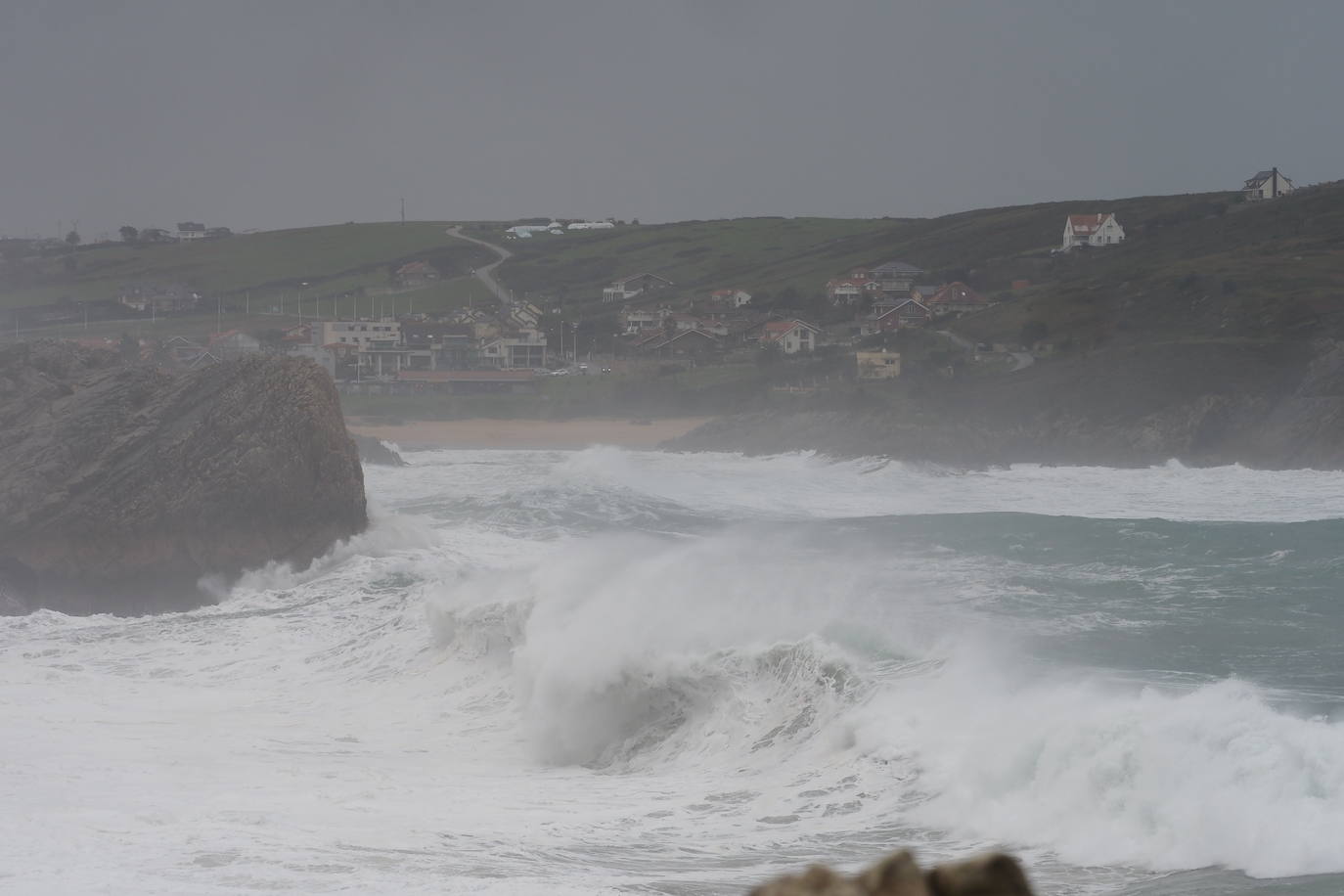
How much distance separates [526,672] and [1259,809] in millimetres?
9805

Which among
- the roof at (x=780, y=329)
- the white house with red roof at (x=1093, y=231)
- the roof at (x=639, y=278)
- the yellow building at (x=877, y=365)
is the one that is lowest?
the yellow building at (x=877, y=365)

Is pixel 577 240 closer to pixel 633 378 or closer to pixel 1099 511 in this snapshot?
pixel 633 378

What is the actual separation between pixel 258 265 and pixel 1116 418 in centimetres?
7781

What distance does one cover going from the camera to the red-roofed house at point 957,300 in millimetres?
92312

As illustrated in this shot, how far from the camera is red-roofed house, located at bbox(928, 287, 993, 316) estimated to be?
303ft

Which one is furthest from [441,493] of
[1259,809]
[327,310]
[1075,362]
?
[327,310]

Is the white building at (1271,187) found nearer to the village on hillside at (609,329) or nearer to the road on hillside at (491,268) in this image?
the village on hillside at (609,329)

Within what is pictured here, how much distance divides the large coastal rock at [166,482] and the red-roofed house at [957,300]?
68621mm

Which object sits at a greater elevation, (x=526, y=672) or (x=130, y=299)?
(x=130, y=299)

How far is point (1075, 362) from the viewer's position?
69.9m

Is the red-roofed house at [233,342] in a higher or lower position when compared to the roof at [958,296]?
lower

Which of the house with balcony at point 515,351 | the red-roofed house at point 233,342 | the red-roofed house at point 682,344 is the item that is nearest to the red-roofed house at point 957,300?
the red-roofed house at point 682,344

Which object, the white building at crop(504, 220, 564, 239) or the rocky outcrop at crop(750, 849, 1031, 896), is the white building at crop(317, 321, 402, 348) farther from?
the rocky outcrop at crop(750, 849, 1031, 896)

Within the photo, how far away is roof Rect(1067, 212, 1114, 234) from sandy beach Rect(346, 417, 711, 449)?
128 ft
